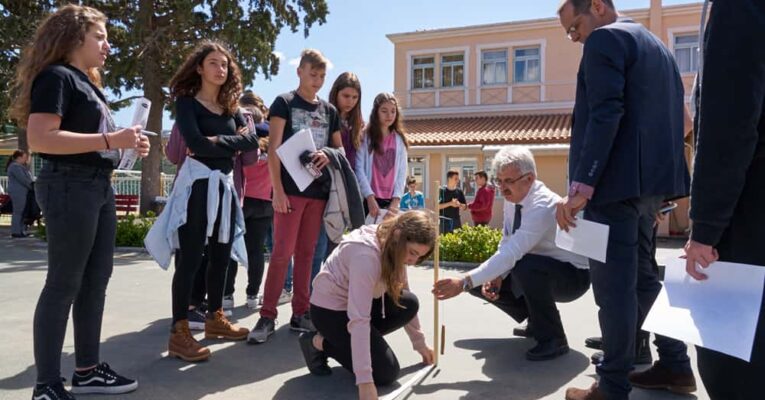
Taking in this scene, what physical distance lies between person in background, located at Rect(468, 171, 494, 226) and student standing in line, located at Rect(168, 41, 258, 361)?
27.6 feet

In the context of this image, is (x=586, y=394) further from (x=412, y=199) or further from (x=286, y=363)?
(x=412, y=199)

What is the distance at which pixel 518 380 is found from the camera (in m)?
3.54

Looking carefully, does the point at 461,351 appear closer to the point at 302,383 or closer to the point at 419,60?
the point at 302,383

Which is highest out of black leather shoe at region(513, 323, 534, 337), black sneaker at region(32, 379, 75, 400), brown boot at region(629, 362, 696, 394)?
black sneaker at region(32, 379, 75, 400)

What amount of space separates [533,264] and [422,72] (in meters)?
21.0

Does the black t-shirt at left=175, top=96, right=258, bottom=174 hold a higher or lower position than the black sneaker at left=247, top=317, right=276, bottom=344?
higher

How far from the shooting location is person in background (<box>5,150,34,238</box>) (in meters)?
13.3

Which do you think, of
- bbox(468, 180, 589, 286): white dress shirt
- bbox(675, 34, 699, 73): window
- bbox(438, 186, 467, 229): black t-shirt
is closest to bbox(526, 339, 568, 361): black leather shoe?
bbox(468, 180, 589, 286): white dress shirt

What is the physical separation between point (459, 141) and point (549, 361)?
17527 mm

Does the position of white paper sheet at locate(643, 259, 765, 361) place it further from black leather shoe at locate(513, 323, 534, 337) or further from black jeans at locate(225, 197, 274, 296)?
black jeans at locate(225, 197, 274, 296)

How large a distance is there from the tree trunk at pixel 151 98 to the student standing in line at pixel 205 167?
1130 centimetres

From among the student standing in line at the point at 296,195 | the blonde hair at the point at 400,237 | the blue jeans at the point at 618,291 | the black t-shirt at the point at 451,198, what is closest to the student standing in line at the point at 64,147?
the blonde hair at the point at 400,237

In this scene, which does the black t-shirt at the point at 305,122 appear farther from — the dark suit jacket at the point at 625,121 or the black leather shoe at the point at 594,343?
the black leather shoe at the point at 594,343

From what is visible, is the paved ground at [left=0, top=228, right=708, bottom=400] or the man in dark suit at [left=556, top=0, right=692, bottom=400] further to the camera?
the paved ground at [left=0, top=228, right=708, bottom=400]
